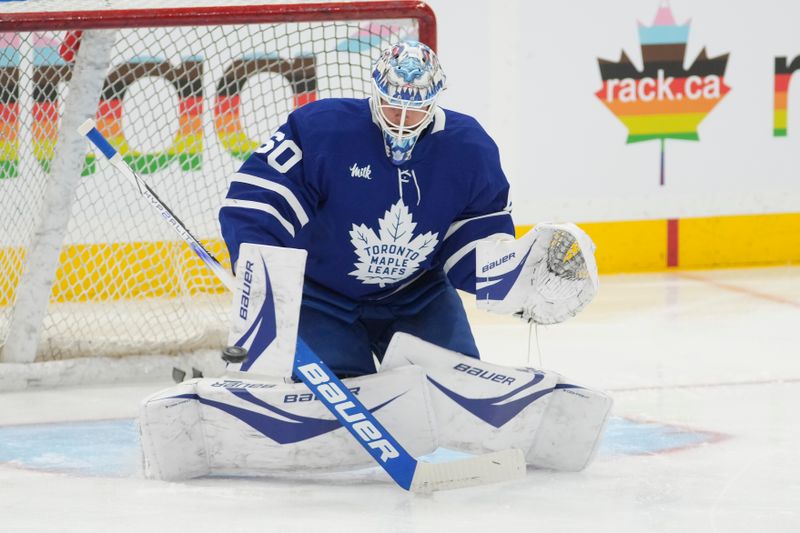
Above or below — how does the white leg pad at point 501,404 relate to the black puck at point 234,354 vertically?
below

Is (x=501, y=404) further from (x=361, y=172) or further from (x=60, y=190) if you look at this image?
(x=60, y=190)

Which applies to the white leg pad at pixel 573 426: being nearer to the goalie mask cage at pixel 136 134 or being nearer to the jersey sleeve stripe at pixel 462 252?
the jersey sleeve stripe at pixel 462 252

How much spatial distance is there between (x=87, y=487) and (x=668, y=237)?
3.36m

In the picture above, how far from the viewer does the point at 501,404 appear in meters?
2.42

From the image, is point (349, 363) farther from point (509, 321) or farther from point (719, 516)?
point (509, 321)

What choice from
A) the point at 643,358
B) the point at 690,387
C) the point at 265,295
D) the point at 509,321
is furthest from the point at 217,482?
the point at 509,321

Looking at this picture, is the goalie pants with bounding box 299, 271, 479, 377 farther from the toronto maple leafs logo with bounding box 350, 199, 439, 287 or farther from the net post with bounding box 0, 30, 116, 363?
the net post with bounding box 0, 30, 116, 363

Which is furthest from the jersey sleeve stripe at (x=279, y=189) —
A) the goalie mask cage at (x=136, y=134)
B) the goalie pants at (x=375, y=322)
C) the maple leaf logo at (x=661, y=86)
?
the maple leaf logo at (x=661, y=86)

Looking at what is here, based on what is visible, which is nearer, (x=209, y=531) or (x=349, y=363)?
(x=209, y=531)

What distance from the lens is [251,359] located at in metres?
2.21

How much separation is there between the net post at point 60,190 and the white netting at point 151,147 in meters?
0.06

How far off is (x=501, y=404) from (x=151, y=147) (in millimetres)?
1787

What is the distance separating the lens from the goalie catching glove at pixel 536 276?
94.2 inches

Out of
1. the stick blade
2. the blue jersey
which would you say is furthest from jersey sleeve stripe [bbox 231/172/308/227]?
the stick blade
